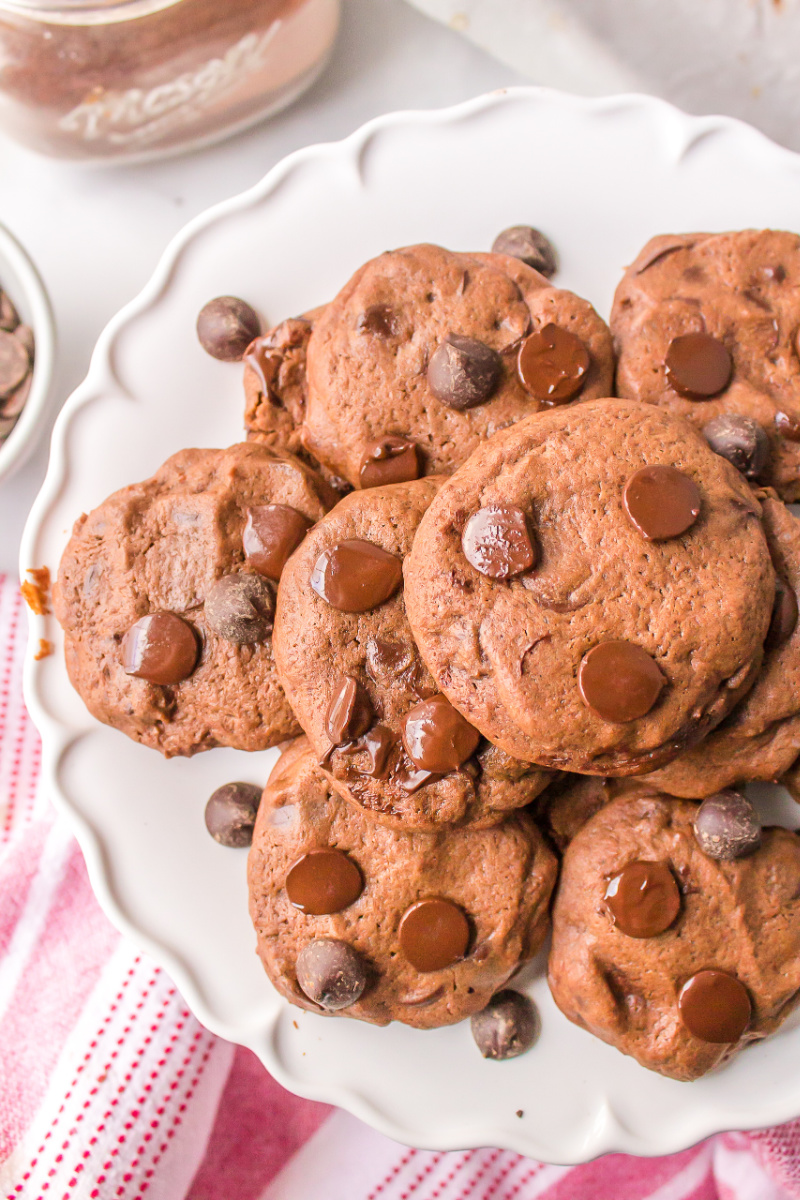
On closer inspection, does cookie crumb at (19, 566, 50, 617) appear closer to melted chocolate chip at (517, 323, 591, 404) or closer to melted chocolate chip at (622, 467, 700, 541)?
melted chocolate chip at (517, 323, 591, 404)

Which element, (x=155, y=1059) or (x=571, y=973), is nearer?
(x=571, y=973)

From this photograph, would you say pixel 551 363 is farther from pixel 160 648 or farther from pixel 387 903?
pixel 387 903

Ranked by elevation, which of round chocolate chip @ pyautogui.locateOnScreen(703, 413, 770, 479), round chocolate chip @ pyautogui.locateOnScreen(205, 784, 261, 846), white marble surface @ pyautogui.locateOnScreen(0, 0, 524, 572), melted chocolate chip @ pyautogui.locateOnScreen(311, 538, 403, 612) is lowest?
round chocolate chip @ pyautogui.locateOnScreen(205, 784, 261, 846)

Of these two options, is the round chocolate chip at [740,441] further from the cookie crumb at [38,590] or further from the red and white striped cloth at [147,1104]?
the red and white striped cloth at [147,1104]

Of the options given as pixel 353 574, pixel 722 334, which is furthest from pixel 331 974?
pixel 722 334

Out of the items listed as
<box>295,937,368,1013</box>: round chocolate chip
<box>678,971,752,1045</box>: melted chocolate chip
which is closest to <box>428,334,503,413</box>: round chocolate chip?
<box>295,937,368,1013</box>: round chocolate chip

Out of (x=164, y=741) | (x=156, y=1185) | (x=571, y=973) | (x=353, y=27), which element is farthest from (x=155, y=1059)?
(x=353, y=27)

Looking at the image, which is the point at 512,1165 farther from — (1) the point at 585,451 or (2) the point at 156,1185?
(1) the point at 585,451
